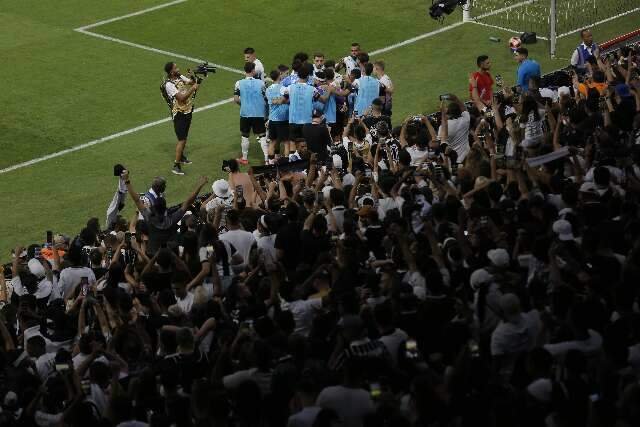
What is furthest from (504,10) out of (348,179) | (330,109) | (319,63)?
(348,179)

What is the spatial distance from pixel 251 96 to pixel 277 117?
63 centimetres

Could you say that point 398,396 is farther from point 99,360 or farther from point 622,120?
point 622,120

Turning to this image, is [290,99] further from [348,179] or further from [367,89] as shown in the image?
[348,179]

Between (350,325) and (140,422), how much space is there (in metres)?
1.70

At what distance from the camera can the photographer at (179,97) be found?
789 inches

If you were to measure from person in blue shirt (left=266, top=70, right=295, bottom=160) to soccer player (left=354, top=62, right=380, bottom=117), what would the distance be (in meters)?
1.15

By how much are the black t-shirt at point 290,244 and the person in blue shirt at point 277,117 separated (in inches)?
290

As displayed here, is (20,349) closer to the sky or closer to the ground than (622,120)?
closer to the ground

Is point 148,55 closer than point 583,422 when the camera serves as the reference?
No

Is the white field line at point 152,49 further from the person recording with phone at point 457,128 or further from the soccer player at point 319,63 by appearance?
the person recording with phone at point 457,128

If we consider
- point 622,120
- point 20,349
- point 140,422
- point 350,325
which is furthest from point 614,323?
point 622,120

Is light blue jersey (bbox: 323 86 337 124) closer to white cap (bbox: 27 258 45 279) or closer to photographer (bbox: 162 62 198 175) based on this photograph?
photographer (bbox: 162 62 198 175)

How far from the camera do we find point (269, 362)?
974 cm

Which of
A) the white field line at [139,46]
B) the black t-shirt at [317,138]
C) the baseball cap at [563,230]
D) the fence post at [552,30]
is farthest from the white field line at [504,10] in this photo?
the baseball cap at [563,230]
